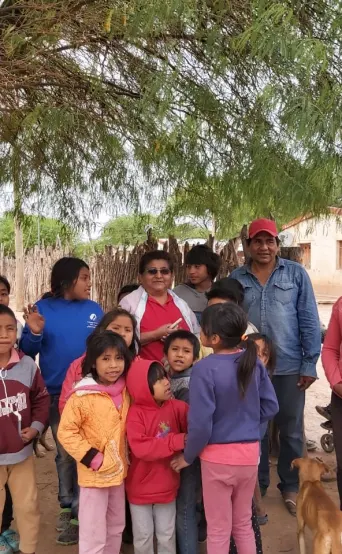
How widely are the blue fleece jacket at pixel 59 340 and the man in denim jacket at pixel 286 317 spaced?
3.57 ft

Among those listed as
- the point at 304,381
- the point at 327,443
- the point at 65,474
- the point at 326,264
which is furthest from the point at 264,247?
the point at 326,264

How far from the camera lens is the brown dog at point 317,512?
8.25 feet

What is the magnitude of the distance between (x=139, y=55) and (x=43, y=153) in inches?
50.5

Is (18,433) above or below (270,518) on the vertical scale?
above

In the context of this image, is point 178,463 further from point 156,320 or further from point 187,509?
point 156,320

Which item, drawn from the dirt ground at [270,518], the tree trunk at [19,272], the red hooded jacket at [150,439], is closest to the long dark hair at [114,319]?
the red hooded jacket at [150,439]

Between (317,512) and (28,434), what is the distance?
4.91ft

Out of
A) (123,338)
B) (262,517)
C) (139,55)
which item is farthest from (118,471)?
(139,55)

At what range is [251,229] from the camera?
11.4ft

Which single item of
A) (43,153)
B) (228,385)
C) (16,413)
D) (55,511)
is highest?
(43,153)

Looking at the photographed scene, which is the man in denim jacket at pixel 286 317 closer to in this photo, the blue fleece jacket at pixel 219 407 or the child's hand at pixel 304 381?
the child's hand at pixel 304 381

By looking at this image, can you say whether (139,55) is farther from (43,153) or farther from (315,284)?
(315,284)

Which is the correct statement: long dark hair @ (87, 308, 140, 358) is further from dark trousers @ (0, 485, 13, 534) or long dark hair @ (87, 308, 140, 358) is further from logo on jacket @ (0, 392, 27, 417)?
→ dark trousers @ (0, 485, 13, 534)

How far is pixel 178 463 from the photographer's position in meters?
2.58
